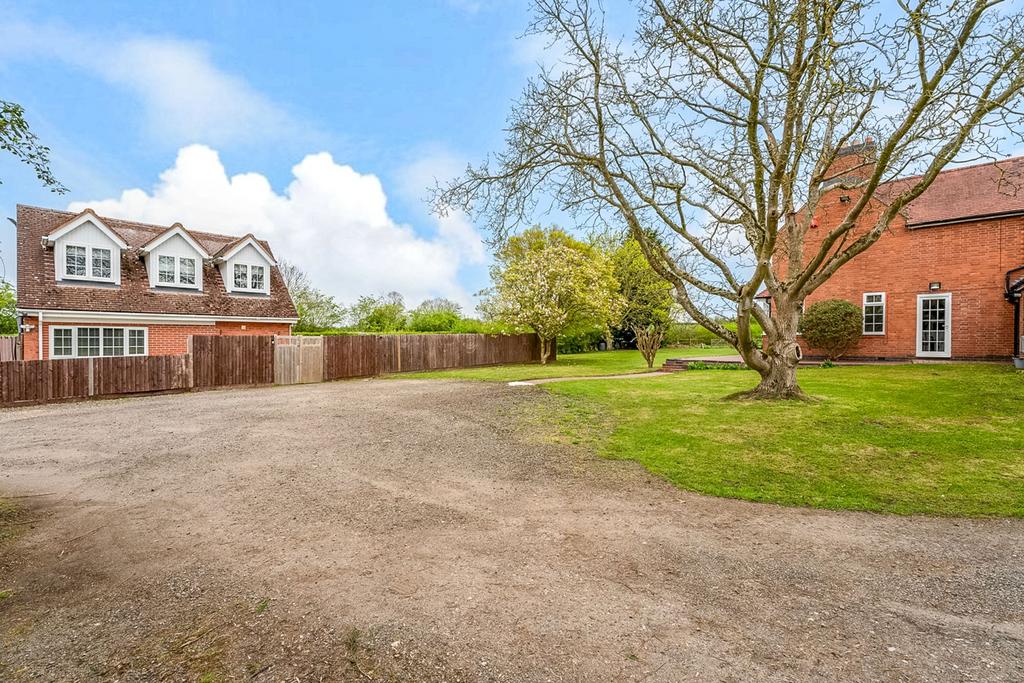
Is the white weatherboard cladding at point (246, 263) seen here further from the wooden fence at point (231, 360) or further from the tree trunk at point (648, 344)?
the tree trunk at point (648, 344)

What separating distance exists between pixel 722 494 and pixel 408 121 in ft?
44.3

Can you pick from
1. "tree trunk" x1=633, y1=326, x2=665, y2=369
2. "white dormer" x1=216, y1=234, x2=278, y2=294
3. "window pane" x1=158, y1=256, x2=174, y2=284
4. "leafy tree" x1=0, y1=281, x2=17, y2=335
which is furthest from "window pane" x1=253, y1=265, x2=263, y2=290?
"tree trunk" x1=633, y1=326, x2=665, y2=369

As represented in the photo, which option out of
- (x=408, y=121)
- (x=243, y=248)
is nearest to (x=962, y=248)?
(x=408, y=121)

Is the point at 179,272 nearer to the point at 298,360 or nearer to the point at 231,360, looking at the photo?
the point at 231,360

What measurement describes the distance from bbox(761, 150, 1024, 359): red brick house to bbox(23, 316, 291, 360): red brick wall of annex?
2397 cm

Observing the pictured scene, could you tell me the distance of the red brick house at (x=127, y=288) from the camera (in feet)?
57.4

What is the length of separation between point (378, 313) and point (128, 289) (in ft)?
55.2

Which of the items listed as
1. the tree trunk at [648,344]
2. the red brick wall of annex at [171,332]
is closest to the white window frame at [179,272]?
the red brick wall of annex at [171,332]

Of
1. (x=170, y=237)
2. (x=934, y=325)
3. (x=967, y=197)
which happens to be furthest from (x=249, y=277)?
(x=967, y=197)

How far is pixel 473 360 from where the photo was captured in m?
24.8

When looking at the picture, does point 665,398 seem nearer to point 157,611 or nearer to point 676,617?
point 676,617

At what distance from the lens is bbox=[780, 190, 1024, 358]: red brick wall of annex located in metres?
15.7

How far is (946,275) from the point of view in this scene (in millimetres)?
16625

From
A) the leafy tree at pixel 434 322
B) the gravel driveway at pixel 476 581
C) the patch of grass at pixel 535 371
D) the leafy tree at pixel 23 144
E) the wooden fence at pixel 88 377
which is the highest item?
A: the leafy tree at pixel 23 144
